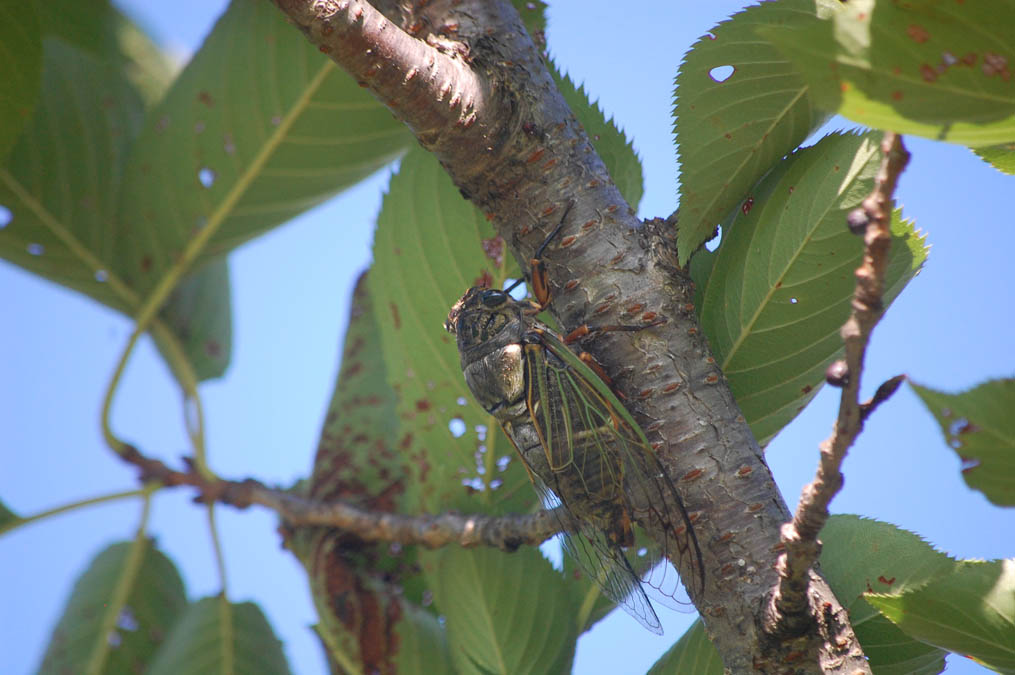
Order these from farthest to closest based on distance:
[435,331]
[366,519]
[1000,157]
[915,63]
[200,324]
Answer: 1. [200,324]
2. [366,519]
3. [435,331]
4. [1000,157]
5. [915,63]

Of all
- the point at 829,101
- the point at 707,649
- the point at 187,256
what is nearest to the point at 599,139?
the point at 829,101

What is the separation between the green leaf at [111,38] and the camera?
79.7 inches

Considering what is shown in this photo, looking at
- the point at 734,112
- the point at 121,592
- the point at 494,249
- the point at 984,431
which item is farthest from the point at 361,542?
the point at 984,431

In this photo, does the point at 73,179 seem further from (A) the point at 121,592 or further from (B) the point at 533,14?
(B) the point at 533,14

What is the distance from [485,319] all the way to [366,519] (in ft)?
1.59

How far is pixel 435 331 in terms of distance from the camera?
1.46 m

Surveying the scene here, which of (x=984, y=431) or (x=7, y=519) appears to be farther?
(x=7, y=519)

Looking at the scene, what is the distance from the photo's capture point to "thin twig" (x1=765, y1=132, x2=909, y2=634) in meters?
0.63

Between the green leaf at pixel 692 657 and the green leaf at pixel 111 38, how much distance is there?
185cm

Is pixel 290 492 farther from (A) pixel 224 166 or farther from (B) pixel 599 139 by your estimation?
(B) pixel 599 139

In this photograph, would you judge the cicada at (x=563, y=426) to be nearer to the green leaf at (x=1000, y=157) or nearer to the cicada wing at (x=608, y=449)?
the cicada wing at (x=608, y=449)

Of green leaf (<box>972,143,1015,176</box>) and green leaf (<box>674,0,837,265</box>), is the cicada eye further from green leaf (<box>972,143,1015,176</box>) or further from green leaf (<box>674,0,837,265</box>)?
green leaf (<box>972,143,1015,176</box>)

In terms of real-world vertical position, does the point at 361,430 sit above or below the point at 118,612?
above

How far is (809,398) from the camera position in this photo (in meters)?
1.10
